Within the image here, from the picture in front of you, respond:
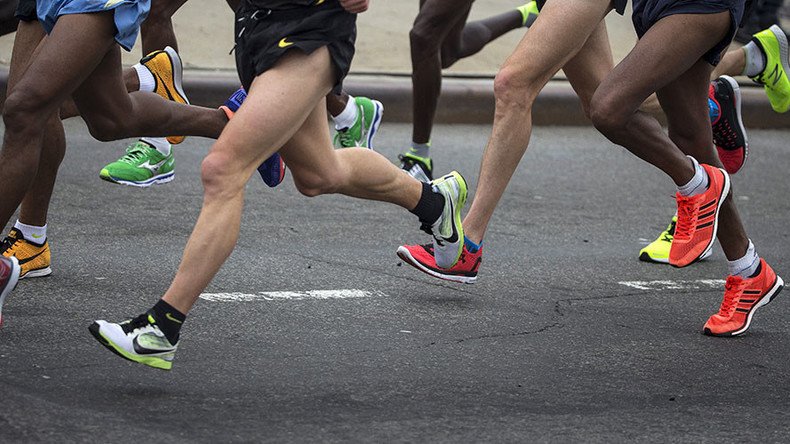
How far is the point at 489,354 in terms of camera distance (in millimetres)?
4801

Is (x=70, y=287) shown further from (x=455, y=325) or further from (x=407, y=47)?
(x=407, y=47)

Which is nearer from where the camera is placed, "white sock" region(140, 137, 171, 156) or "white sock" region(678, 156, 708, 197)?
"white sock" region(678, 156, 708, 197)

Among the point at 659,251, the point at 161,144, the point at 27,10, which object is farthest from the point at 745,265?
the point at 27,10

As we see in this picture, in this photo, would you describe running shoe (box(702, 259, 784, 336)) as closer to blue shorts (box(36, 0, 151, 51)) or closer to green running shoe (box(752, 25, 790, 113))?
green running shoe (box(752, 25, 790, 113))

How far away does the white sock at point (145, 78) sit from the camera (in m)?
5.92

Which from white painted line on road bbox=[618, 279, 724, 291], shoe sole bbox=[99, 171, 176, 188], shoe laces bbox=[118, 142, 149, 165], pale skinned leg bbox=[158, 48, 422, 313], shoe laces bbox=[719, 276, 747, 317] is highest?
pale skinned leg bbox=[158, 48, 422, 313]

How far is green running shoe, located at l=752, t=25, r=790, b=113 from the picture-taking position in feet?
22.3

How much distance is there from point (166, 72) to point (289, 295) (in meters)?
1.24

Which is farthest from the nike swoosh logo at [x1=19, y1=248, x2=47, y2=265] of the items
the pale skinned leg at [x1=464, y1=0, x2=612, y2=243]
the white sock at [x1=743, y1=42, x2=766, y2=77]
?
the white sock at [x1=743, y1=42, x2=766, y2=77]

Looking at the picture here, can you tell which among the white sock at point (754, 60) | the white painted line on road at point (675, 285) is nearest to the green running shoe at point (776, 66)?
the white sock at point (754, 60)

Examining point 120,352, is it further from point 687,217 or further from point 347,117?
point 347,117

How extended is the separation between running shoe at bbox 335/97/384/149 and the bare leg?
1847mm

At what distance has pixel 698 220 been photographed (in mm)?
5109

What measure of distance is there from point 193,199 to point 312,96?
324cm
